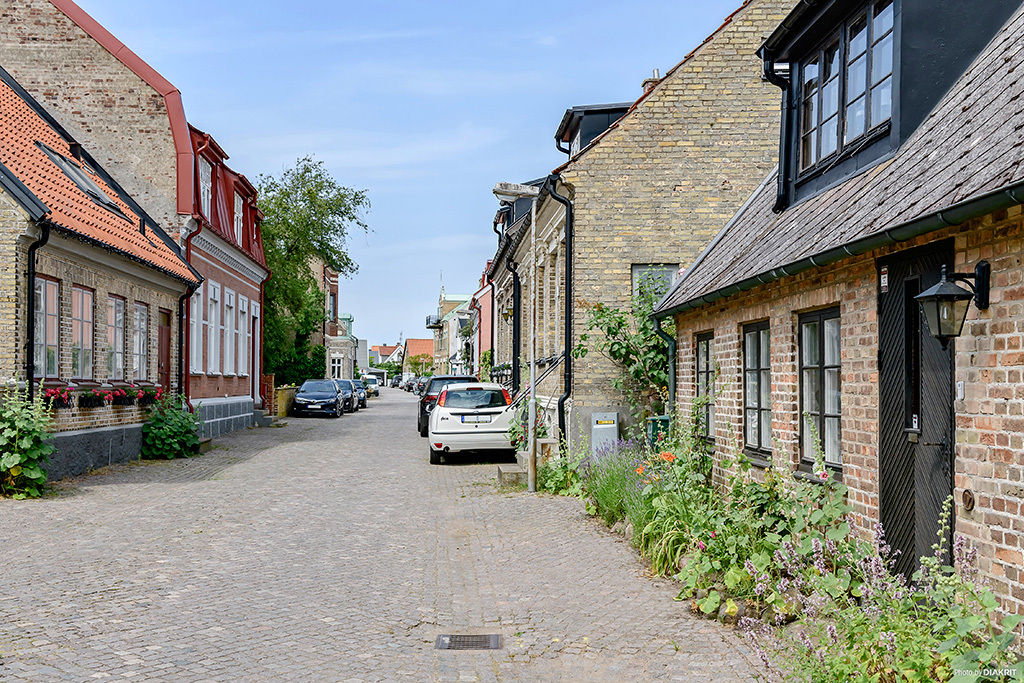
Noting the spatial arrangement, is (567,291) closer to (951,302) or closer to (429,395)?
(951,302)

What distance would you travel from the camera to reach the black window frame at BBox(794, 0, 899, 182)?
27.3ft

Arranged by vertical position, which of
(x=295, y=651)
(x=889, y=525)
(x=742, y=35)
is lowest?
(x=295, y=651)

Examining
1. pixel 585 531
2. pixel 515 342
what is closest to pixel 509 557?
pixel 585 531

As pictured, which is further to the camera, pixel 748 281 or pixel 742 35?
pixel 742 35

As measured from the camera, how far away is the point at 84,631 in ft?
22.4

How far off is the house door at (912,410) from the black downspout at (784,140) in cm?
385

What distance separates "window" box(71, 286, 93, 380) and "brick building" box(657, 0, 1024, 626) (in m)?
11.3

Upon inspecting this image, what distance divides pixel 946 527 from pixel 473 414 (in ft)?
48.1

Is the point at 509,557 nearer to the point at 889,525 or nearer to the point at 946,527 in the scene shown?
the point at 889,525

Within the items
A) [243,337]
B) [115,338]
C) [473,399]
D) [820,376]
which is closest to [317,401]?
[243,337]

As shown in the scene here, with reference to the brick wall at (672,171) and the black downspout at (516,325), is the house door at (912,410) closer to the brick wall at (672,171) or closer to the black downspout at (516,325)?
the brick wall at (672,171)

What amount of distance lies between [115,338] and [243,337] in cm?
1215

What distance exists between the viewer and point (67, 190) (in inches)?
728

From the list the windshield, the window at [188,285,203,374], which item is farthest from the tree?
the window at [188,285,203,374]
